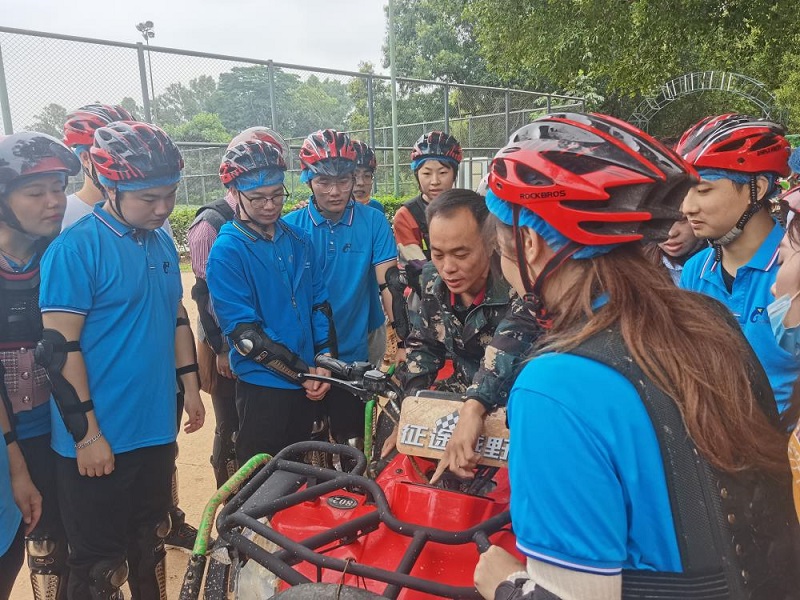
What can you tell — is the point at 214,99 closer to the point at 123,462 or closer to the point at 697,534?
the point at 123,462

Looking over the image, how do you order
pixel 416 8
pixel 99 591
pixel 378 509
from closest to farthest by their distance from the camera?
pixel 378 509
pixel 99 591
pixel 416 8

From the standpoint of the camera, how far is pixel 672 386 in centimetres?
116

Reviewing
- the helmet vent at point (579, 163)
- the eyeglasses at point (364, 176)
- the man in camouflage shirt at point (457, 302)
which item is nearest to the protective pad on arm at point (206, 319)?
the man in camouflage shirt at point (457, 302)

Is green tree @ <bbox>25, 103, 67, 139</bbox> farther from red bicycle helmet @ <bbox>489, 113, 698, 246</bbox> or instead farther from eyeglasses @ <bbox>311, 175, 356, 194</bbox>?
red bicycle helmet @ <bbox>489, 113, 698, 246</bbox>

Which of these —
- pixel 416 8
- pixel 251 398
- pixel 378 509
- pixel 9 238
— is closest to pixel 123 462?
pixel 251 398

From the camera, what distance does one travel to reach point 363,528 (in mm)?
1808

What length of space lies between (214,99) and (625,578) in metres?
9.74

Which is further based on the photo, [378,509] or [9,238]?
[9,238]

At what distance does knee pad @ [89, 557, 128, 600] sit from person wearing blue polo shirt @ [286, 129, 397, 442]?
1554 millimetres

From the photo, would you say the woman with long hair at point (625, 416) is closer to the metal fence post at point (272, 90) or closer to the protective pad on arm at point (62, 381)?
the protective pad on arm at point (62, 381)

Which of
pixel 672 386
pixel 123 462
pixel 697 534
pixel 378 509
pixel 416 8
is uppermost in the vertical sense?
pixel 416 8

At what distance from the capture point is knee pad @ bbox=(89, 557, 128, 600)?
2.74 m

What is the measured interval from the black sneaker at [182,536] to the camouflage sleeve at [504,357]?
2.67 metres

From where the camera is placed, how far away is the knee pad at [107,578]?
108 inches
